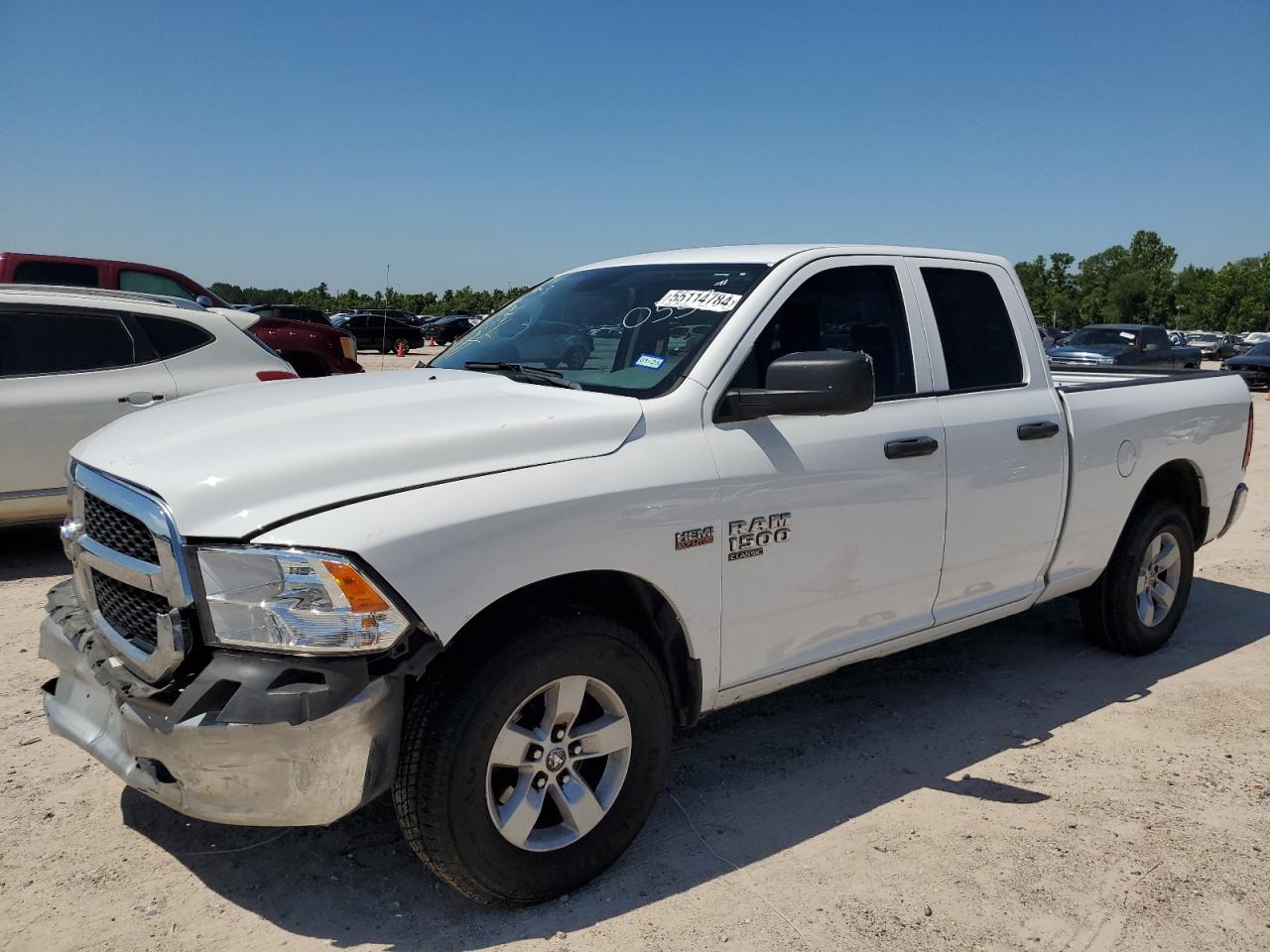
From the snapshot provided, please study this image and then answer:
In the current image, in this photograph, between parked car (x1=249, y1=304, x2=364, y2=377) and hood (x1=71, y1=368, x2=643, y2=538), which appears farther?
parked car (x1=249, y1=304, x2=364, y2=377)

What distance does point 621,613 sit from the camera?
10.2 ft

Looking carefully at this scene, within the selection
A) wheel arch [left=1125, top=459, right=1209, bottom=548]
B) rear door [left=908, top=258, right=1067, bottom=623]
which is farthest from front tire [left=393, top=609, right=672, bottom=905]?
wheel arch [left=1125, top=459, right=1209, bottom=548]

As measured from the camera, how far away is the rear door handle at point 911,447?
3615mm

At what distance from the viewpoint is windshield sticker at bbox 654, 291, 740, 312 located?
136 inches

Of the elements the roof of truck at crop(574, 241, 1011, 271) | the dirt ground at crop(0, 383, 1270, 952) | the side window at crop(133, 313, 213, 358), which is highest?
the roof of truck at crop(574, 241, 1011, 271)

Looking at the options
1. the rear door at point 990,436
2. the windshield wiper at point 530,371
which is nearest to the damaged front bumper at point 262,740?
the windshield wiper at point 530,371

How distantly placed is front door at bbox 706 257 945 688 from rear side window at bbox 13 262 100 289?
9.39 m

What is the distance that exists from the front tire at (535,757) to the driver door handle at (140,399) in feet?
15.8

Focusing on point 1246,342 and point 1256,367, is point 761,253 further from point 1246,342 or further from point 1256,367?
point 1246,342

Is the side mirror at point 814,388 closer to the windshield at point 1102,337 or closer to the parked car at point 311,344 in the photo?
the parked car at point 311,344

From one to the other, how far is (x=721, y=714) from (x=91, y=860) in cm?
247

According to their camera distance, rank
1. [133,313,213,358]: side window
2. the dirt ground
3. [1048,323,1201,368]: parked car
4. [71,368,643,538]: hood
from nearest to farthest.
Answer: [71,368,643,538]: hood, the dirt ground, [133,313,213,358]: side window, [1048,323,1201,368]: parked car

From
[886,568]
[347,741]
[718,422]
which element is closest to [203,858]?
[347,741]

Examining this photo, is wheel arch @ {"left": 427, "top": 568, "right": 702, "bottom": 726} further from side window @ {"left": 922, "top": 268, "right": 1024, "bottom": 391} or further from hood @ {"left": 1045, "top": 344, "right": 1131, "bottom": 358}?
hood @ {"left": 1045, "top": 344, "right": 1131, "bottom": 358}
